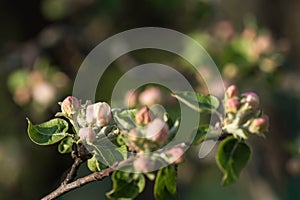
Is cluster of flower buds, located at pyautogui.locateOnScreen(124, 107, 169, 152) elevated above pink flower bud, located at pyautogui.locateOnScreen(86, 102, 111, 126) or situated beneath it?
situated beneath

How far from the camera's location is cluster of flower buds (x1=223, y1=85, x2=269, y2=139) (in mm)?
1062

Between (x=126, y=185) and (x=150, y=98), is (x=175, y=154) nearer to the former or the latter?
(x=126, y=185)

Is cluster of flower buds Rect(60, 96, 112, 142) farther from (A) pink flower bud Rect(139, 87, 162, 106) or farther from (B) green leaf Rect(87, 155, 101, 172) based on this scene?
(A) pink flower bud Rect(139, 87, 162, 106)

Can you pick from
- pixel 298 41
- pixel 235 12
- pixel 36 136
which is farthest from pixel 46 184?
pixel 36 136

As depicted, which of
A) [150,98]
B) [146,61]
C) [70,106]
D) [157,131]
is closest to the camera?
[157,131]

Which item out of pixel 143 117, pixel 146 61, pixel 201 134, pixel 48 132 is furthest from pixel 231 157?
pixel 146 61

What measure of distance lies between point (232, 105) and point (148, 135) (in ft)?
0.58

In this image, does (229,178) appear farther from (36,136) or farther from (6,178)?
(6,178)

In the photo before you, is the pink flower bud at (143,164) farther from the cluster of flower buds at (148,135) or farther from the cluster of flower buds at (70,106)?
the cluster of flower buds at (70,106)

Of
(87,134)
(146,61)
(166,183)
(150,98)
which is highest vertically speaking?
(146,61)

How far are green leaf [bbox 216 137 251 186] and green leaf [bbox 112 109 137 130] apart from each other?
0.16 metres

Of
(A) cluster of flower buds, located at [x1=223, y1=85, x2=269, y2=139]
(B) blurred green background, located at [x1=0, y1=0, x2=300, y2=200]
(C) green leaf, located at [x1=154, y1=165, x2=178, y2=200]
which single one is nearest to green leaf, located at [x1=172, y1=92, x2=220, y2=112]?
(A) cluster of flower buds, located at [x1=223, y1=85, x2=269, y2=139]

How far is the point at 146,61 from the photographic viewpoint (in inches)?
130

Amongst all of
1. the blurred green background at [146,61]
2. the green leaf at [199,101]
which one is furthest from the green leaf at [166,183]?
the blurred green background at [146,61]
